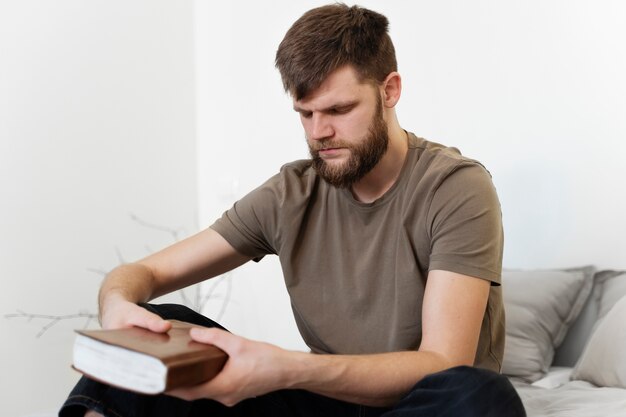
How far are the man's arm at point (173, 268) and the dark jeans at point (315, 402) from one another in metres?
0.09

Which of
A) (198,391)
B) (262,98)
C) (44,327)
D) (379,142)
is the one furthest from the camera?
(262,98)

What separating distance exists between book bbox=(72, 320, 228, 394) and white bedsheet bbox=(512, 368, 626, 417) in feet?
2.85

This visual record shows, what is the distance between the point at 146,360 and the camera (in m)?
0.95

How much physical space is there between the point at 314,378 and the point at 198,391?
0.58 ft

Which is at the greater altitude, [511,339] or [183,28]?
[183,28]

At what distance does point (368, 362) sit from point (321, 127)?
1.68 ft

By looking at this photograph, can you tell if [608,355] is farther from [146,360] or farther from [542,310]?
[146,360]

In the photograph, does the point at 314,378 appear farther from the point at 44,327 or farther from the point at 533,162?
the point at 44,327

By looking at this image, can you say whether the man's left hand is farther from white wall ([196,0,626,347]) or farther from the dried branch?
the dried branch

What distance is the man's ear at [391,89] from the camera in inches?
61.3

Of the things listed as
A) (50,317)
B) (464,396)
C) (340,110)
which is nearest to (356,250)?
(340,110)

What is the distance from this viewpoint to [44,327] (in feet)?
8.14

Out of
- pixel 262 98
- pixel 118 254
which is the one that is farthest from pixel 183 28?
pixel 118 254

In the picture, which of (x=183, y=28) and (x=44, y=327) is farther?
(x=183, y=28)
